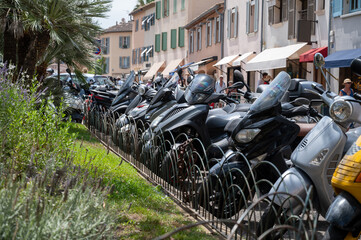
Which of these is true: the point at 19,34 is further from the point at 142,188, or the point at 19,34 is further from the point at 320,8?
the point at 320,8

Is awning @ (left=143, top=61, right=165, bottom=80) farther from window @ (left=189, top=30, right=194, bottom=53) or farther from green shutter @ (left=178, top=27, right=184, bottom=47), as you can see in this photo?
window @ (left=189, top=30, right=194, bottom=53)

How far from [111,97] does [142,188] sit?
31.2ft

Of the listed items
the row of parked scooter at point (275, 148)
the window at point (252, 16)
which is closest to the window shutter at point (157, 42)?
the window at point (252, 16)

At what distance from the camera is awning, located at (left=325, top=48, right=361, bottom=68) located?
1917 centimetres

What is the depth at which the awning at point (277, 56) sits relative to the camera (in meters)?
23.8

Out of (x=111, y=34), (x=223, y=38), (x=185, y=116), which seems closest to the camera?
(x=185, y=116)

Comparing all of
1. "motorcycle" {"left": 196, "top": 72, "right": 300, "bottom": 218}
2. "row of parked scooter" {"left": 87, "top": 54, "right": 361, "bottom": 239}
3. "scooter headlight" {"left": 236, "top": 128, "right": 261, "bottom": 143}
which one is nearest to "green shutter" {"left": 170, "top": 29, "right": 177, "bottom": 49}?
"row of parked scooter" {"left": 87, "top": 54, "right": 361, "bottom": 239}

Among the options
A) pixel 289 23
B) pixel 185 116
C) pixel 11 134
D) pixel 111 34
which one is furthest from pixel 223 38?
pixel 111 34

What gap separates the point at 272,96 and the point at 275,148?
0.46 m

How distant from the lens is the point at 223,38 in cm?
3709

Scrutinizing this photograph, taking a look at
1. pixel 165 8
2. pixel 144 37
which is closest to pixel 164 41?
pixel 165 8

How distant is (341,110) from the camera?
13.8 ft

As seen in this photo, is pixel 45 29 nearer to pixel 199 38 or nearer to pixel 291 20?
pixel 291 20

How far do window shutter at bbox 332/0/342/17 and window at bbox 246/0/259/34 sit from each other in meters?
8.42
